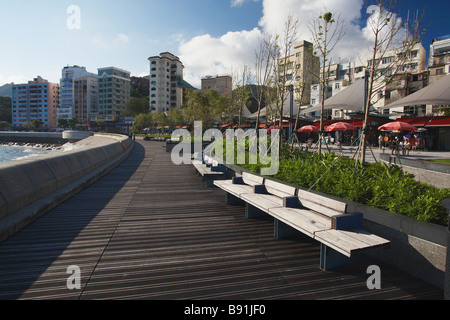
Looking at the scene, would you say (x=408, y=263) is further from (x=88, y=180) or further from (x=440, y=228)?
(x=88, y=180)

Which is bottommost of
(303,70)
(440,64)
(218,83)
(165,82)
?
(303,70)

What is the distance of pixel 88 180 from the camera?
9062 millimetres

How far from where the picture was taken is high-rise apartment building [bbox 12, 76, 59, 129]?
135m

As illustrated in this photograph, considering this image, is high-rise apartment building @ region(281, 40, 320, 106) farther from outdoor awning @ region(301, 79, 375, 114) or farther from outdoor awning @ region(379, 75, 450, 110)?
outdoor awning @ region(379, 75, 450, 110)

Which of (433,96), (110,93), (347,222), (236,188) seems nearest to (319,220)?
(347,222)

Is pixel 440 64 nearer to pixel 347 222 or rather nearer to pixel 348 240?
pixel 347 222

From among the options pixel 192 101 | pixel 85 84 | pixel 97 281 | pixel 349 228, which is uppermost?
pixel 85 84

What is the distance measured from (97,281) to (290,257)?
7.94 ft

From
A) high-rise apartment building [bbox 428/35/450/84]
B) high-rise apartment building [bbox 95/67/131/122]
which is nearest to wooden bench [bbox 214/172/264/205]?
high-rise apartment building [bbox 428/35/450/84]

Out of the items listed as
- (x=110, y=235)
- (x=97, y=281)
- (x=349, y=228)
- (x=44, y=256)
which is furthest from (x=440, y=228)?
(x=44, y=256)

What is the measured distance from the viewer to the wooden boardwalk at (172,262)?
3037mm

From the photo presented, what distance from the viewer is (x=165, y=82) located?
335ft

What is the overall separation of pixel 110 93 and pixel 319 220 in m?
126

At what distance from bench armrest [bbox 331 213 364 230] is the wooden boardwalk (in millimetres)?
539
